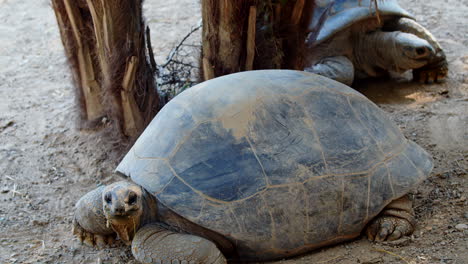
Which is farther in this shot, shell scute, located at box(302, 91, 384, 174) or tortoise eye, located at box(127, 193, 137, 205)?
shell scute, located at box(302, 91, 384, 174)

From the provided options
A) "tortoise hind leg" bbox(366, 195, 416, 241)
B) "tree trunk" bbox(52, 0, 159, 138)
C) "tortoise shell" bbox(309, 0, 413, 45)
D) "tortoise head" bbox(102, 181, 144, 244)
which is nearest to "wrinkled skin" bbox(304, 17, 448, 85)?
"tortoise shell" bbox(309, 0, 413, 45)

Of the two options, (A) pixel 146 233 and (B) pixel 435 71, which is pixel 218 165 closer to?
(A) pixel 146 233

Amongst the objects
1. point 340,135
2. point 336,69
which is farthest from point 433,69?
point 340,135

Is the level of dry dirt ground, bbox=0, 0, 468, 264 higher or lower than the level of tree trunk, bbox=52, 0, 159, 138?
lower

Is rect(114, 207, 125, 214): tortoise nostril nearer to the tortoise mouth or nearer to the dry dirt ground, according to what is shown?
the tortoise mouth

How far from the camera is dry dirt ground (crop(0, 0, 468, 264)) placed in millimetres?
2715

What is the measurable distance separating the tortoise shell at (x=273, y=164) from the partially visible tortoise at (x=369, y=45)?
2.12 m

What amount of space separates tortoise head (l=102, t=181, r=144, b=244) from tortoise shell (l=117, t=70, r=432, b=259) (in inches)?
3.7

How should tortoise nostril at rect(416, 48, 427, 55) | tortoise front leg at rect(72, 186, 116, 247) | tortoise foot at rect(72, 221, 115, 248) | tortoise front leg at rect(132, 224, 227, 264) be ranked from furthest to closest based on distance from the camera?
tortoise nostril at rect(416, 48, 427, 55), tortoise foot at rect(72, 221, 115, 248), tortoise front leg at rect(72, 186, 116, 247), tortoise front leg at rect(132, 224, 227, 264)

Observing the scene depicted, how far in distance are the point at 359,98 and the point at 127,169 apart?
4.62ft

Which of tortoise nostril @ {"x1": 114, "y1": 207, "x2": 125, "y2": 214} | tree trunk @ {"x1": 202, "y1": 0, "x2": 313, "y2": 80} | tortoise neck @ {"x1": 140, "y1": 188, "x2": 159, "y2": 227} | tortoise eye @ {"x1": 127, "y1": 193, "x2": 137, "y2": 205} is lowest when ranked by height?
tortoise neck @ {"x1": 140, "y1": 188, "x2": 159, "y2": 227}

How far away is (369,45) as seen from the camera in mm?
5281

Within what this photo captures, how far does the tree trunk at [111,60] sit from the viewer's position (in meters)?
3.68

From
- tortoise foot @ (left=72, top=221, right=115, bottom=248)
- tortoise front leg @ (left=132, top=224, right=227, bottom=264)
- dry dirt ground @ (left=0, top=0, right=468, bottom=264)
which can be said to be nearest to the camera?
tortoise front leg @ (left=132, top=224, right=227, bottom=264)
